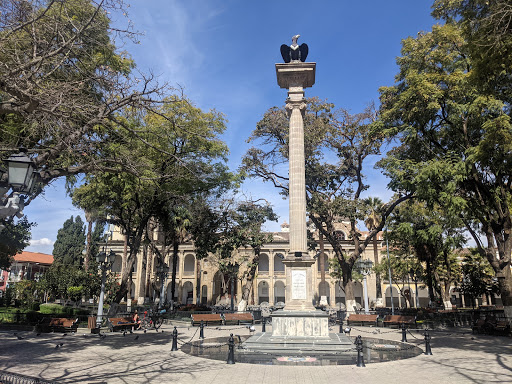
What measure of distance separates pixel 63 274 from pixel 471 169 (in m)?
30.9

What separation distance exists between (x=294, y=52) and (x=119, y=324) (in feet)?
53.3

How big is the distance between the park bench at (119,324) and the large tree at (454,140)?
1596cm

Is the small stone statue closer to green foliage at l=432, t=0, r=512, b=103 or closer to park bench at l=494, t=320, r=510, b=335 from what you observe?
green foliage at l=432, t=0, r=512, b=103

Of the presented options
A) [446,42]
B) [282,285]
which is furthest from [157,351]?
[282,285]

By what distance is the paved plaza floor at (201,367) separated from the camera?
349 inches

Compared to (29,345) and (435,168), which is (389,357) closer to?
(435,168)

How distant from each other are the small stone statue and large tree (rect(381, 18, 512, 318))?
222 inches

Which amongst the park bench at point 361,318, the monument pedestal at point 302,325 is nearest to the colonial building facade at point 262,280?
the park bench at point 361,318

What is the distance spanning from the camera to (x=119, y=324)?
59.3 feet

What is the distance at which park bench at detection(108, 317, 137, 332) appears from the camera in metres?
17.8

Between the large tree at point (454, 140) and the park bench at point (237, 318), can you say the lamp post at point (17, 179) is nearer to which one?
the large tree at point (454, 140)

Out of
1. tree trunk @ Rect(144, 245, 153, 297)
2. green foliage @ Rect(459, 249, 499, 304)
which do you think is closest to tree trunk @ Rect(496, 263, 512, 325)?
green foliage @ Rect(459, 249, 499, 304)

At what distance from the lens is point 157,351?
13.0 meters

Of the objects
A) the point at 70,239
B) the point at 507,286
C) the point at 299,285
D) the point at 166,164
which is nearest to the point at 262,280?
the point at 70,239
